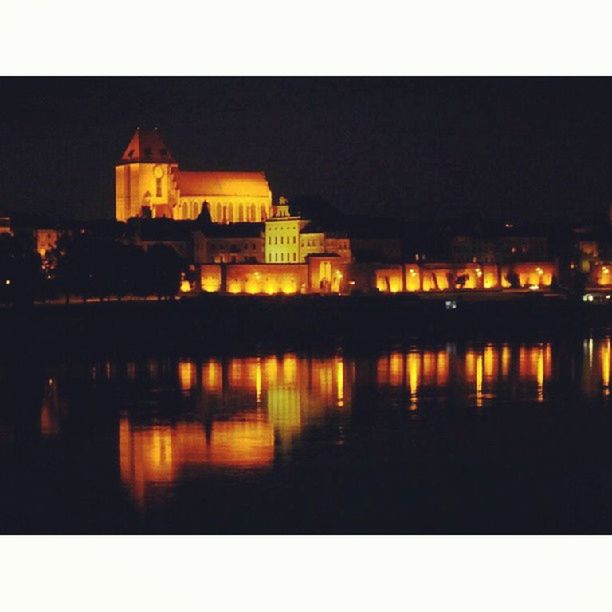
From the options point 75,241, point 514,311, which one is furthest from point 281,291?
point 514,311

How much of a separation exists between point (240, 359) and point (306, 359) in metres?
0.80

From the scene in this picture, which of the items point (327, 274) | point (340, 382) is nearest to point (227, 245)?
point (327, 274)

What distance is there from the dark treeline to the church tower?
17.8m

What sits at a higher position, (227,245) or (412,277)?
(227,245)

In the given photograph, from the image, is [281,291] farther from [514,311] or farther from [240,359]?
[240,359]

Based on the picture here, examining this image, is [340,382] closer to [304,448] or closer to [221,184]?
[304,448]

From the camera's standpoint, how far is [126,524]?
880 centimetres

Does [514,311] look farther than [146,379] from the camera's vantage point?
Yes

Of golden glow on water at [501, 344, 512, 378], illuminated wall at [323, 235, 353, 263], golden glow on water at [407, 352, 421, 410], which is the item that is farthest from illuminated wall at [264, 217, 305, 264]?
golden glow on water at [407, 352, 421, 410]

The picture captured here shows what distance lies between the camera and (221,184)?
161 ft

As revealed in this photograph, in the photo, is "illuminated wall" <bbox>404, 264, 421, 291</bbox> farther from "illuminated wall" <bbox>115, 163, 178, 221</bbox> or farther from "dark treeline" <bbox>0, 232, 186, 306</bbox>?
"illuminated wall" <bbox>115, 163, 178, 221</bbox>

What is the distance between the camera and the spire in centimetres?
5022

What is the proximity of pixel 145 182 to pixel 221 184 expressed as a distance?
2369 millimetres

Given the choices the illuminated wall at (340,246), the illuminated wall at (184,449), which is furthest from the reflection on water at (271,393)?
the illuminated wall at (340,246)
